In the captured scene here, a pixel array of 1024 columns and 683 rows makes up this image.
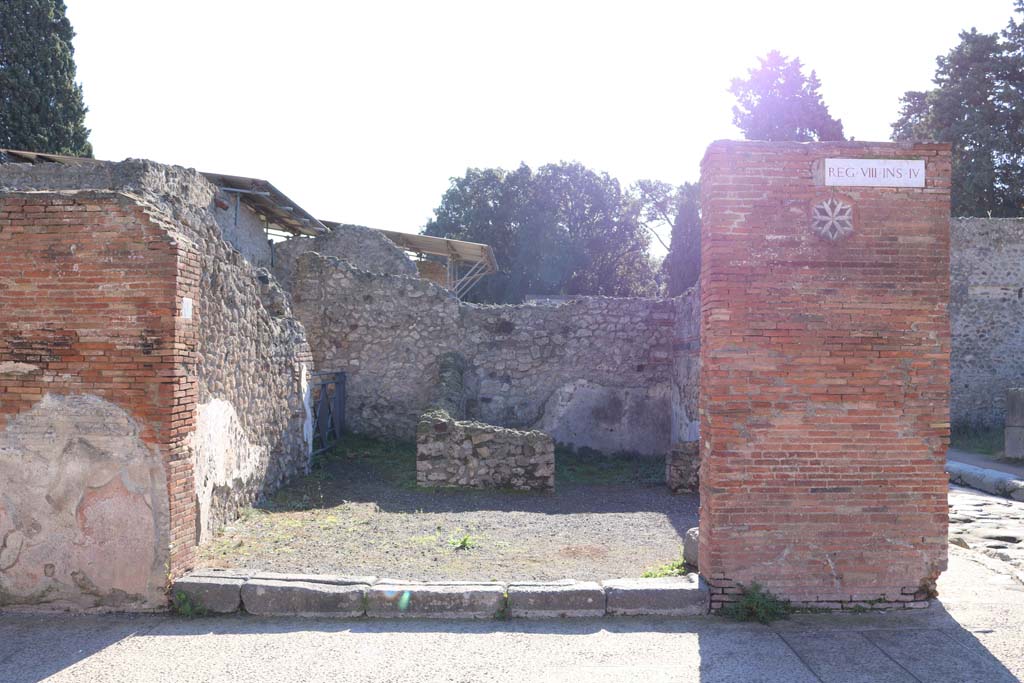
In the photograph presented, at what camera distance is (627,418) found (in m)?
13.1

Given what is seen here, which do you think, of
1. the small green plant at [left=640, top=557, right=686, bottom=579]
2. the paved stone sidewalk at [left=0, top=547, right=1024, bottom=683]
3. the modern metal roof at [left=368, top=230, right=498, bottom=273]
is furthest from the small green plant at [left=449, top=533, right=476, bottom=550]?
the modern metal roof at [left=368, top=230, right=498, bottom=273]

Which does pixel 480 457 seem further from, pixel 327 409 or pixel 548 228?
pixel 548 228

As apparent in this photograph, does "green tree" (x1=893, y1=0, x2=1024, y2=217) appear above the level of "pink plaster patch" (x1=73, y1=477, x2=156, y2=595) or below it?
above

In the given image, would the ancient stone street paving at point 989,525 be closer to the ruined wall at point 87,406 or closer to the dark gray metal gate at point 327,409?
the ruined wall at point 87,406

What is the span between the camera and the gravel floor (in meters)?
6.31

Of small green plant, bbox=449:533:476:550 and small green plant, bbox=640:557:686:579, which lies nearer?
small green plant, bbox=640:557:686:579

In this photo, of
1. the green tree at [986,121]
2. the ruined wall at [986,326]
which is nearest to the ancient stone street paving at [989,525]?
the ruined wall at [986,326]

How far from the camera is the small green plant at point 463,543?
6.97 meters

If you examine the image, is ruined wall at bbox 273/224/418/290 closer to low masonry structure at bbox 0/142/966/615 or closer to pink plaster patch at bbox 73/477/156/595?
low masonry structure at bbox 0/142/966/615

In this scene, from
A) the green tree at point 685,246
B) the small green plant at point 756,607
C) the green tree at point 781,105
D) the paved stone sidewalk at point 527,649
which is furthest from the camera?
the green tree at point 685,246

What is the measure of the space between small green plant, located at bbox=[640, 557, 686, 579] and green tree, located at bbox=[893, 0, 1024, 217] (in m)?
23.5

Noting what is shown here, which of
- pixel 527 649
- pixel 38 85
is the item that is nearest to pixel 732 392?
pixel 527 649

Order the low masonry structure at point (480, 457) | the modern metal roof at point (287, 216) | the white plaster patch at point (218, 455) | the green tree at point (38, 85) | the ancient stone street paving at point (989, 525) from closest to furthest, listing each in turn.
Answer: the white plaster patch at point (218, 455) → the ancient stone street paving at point (989, 525) → the low masonry structure at point (480, 457) → the modern metal roof at point (287, 216) → the green tree at point (38, 85)

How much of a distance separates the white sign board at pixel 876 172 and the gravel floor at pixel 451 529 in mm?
3550
